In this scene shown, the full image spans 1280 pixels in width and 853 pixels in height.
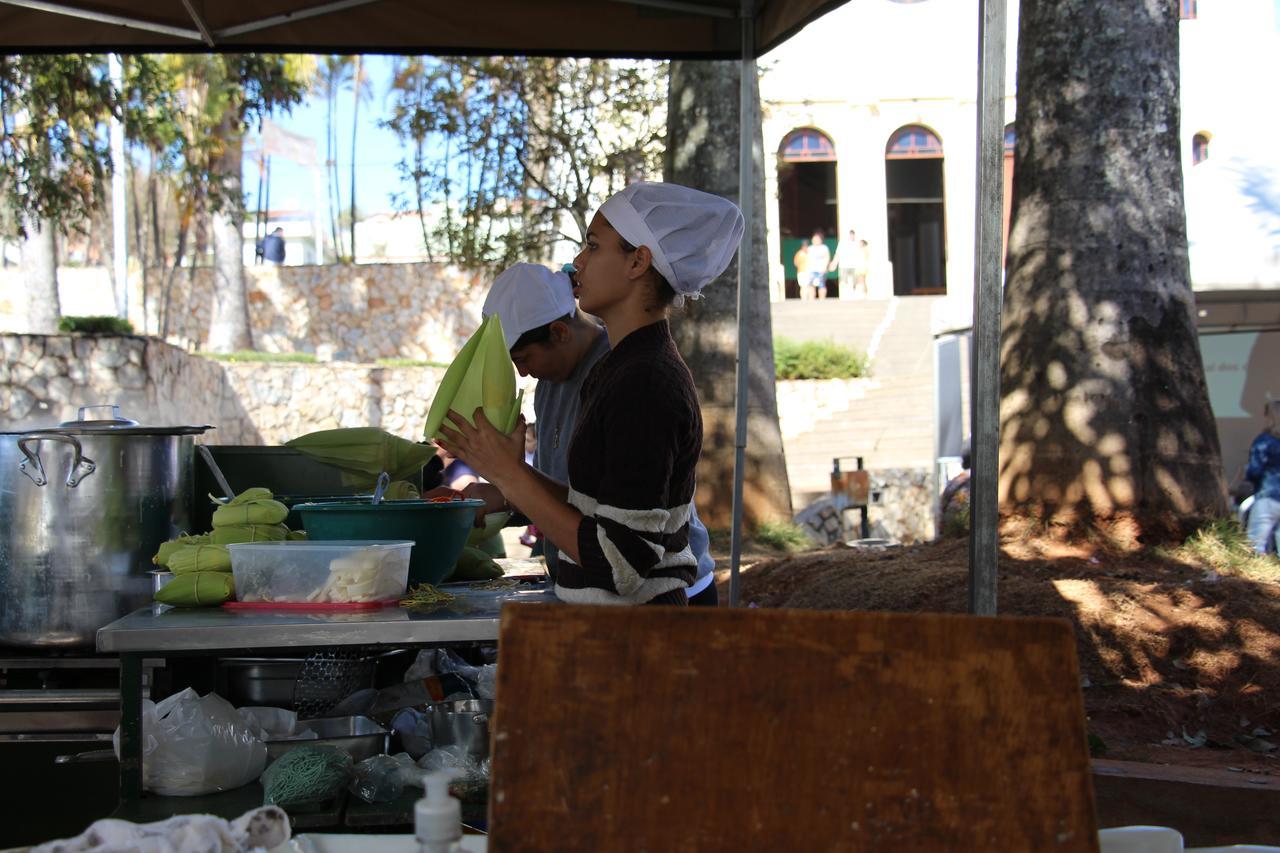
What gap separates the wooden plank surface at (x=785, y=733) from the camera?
4.24ft

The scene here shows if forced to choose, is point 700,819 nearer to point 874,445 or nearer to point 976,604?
point 976,604

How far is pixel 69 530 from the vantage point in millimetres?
2682

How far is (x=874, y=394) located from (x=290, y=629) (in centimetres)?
1757

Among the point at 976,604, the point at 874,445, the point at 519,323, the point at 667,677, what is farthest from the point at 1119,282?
the point at 874,445

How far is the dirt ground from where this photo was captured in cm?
421

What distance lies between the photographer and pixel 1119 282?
17.9 feet

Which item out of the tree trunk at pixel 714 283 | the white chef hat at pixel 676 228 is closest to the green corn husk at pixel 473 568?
the white chef hat at pixel 676 228

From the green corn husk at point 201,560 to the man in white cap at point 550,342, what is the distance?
2.68 feet

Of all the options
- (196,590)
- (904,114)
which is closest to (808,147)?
(904,114)

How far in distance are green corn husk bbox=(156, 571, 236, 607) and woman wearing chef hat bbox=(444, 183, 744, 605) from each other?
56cm

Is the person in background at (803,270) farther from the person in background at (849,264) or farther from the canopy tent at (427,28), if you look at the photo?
the canopy tent at (427,28)

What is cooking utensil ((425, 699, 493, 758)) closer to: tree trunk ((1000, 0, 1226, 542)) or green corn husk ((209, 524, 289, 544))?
green corn husk ((209, 524, 289, 544))

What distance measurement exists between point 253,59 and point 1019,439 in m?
8.51

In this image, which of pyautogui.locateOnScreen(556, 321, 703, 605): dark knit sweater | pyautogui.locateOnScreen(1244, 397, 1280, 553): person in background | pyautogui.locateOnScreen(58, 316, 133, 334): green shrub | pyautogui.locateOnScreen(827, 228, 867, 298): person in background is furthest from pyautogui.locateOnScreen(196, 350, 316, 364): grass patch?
pyautogui.locateOnScreen(556, 321, 703, 605): dark knit sweater
